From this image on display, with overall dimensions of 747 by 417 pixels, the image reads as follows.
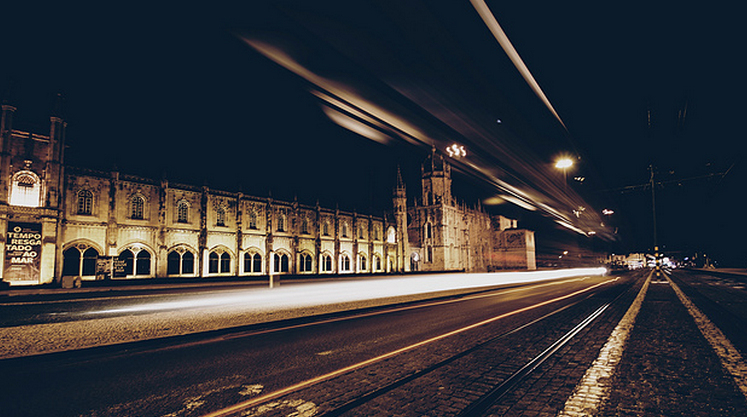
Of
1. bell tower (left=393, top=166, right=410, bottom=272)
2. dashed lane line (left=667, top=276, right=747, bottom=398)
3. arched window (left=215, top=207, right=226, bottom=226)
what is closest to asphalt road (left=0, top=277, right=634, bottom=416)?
dashed lane line (left=667, top=276, right=747, bottom=398)

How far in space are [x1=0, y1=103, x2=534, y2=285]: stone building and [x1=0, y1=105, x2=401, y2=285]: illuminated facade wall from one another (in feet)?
0.25

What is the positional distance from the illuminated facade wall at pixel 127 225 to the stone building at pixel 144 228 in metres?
0.08

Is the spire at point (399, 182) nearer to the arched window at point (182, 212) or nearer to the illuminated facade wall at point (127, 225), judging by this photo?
the illuminated facade wall at point (127, 225)

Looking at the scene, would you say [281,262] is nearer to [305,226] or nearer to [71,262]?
[305,226]

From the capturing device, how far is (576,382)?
15.5 ft

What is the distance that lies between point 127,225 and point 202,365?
33.8m

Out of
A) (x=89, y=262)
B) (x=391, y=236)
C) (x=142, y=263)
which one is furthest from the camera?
(x=391, y=236)

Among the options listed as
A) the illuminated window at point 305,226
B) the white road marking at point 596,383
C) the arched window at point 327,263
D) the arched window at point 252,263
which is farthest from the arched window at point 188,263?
the white road marking at point 596,383

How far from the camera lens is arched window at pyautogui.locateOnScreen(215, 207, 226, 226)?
3976 cm

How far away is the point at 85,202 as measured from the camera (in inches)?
1239

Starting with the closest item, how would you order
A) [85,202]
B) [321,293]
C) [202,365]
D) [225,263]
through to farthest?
1. [202,365]
2. [321,293]
3. [85,202]
4. [225,263]

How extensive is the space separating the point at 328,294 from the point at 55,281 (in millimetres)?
24221

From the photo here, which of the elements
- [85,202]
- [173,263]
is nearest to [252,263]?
[173,263]

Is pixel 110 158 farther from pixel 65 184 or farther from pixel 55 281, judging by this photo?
pixel 55 281
